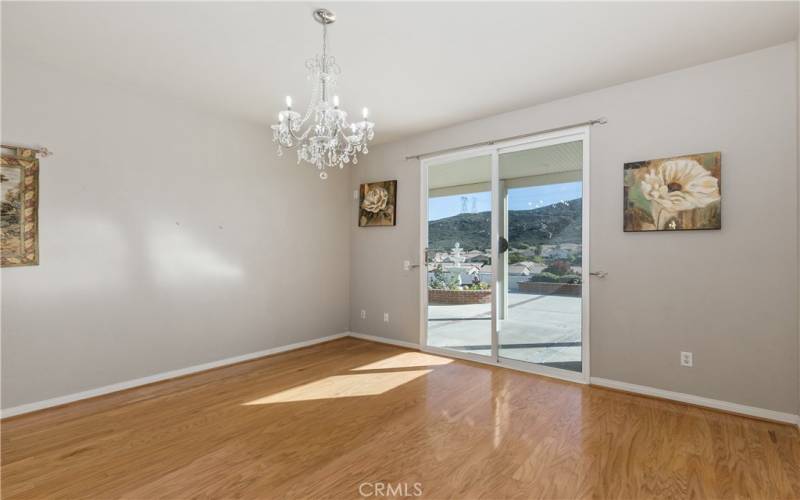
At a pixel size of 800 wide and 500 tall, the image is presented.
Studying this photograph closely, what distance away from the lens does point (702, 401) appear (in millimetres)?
2973

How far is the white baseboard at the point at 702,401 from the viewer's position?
270 centimetres

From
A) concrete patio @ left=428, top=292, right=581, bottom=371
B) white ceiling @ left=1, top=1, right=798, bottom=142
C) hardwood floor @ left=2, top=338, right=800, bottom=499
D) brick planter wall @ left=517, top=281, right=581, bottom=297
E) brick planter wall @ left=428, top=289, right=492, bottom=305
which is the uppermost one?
white ceiling @ left=1, top=1, right=798, bottom=142

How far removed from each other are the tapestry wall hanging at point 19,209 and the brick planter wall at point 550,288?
4.26 metres

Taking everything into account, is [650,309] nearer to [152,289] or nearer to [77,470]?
[77,470]

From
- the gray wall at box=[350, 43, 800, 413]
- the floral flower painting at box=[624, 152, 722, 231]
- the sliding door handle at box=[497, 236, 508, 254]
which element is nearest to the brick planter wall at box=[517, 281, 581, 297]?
the gray wall at box=[350, 43, 800, 413]

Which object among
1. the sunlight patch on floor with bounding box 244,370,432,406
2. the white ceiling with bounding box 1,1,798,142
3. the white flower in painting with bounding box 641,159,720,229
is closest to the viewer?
the white ceiling with bounding box 1,1,798,142

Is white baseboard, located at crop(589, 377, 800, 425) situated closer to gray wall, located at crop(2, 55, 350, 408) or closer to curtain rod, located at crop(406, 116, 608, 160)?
curtain rod, located at crop(406, 116, 608, 160)

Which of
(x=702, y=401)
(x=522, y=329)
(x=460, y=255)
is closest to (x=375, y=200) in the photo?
(x=460, y=255)

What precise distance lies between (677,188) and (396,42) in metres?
2.48

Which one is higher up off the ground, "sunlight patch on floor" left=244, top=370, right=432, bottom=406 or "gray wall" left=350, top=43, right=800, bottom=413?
"gray wall" left=350, top=43, right=800, bottom=413

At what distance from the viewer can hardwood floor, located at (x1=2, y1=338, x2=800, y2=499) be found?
200 centimetres

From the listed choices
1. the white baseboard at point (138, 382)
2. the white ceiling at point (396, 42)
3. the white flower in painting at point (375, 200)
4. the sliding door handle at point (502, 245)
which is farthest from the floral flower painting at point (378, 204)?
the white baseboard at point (138, 382)

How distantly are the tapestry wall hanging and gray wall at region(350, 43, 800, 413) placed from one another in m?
4.35

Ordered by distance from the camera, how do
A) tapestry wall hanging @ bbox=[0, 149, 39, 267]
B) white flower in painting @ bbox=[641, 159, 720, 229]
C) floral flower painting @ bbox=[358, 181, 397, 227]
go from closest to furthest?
1. tapestry wall hanging @ bbox=[0, 149, 39, 267]
2. white flower in painting @ bbox=[641, 159, 720, 229]
3. floral flower painting @ bbox=[358, 181, 397, 227]
